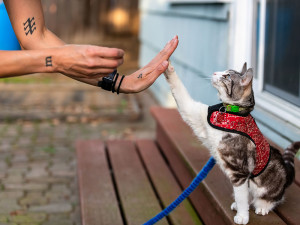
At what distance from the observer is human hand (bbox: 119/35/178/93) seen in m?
2.33

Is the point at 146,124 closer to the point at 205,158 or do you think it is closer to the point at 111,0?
the point at 205,158

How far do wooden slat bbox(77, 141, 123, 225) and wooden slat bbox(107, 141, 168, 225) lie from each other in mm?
76

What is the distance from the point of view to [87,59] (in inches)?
74.5

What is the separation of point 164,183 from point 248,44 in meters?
1.40

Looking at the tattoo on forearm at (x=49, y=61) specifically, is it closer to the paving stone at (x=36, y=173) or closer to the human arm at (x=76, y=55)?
the human arm at (x=76, y=55)

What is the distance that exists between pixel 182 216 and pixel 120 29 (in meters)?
12.0

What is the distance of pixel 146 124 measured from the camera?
696 cm

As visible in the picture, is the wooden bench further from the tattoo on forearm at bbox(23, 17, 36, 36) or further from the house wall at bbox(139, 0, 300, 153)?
the tattoo on forearm at bbox(23, 17, 36, 36)

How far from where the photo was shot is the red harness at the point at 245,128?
2.42 metres

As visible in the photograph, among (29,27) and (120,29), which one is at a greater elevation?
(29,27)

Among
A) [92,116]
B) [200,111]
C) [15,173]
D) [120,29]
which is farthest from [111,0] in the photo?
[200,111]

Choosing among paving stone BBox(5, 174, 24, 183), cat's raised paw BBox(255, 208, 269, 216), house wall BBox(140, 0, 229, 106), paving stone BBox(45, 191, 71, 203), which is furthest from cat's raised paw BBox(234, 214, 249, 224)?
paving stone BBox(5, 174, 24, 183)

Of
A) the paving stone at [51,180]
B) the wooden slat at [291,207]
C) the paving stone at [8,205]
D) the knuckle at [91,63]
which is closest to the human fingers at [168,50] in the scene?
the knuckle at [91,63]

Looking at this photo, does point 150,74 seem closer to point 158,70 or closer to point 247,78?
point 158,70
